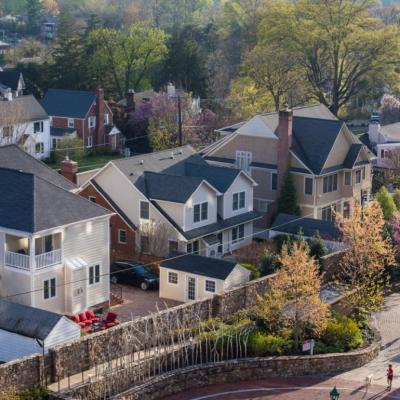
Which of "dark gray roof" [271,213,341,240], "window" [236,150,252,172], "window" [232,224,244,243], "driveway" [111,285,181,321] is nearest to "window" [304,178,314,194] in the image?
"dark gray roof" [271,213,341,240]

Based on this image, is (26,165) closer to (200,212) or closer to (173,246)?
(173,246)

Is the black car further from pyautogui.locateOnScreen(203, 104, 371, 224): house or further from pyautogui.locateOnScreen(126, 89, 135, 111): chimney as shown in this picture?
pyautogui.locateOnScreen(126, 89, 135, 111): chimney

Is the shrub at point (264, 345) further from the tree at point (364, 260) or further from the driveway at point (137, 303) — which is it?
the tree at point (364, 260)

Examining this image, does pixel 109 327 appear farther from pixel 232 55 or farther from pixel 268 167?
pixel 232 55

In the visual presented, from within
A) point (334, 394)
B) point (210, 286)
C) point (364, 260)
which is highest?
point (364, 260)

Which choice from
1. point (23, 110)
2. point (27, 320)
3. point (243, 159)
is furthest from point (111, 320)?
point (23, 110)

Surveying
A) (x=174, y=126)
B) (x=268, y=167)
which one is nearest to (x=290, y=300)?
(x=268, y=167)

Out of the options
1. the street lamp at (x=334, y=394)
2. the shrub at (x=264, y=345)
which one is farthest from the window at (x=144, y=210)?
the street lamp at (x=334, y=394)
